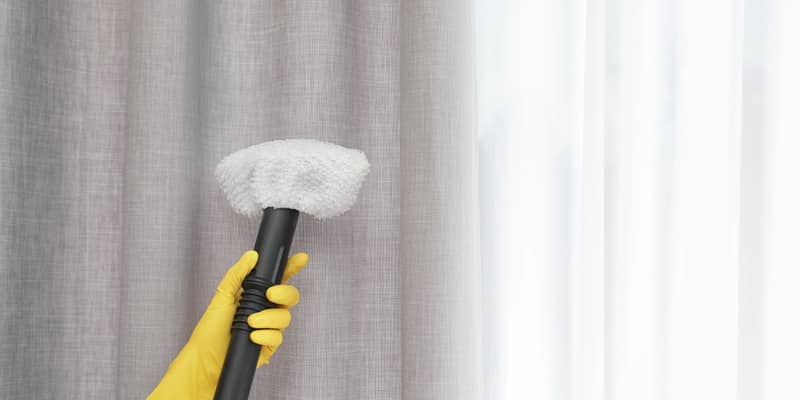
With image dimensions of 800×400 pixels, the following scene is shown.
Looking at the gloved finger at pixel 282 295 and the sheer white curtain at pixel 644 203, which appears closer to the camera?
the gloved finger at pixel 282 295

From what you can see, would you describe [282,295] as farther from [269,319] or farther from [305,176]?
[305,176]

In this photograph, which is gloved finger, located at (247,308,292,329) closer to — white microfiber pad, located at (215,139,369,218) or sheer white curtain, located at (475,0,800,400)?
white microfiber pad, located at (215,139,369,218)

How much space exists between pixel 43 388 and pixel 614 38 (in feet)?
2.90

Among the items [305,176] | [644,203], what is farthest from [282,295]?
[644,203]

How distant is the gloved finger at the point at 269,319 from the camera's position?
817 millimetres

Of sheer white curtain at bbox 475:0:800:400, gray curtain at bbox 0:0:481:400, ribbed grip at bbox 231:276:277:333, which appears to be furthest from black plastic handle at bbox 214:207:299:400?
sheer white curtain at bbox 475:0:800:400

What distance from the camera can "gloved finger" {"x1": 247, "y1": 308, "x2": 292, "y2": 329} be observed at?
0.82 meters

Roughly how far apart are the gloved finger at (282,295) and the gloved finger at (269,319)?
0.04ft

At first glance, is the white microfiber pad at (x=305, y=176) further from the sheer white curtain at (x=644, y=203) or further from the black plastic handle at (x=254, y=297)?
the sheer white curtain at (x=644, y=203)

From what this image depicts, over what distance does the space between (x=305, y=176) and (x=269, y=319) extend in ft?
0.53

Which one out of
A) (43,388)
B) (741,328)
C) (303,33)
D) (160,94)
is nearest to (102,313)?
(43,388)

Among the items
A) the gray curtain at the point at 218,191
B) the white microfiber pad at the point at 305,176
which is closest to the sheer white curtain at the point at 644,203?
the gray curtain at the point at 218,191

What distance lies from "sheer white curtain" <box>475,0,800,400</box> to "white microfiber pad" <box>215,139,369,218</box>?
0.90ft

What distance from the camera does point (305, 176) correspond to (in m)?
0.84
